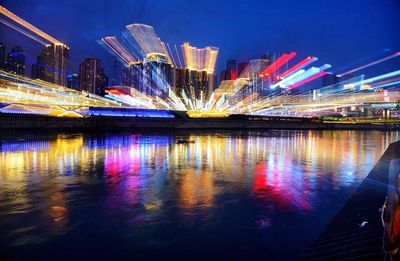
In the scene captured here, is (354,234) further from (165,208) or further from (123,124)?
(123,124)

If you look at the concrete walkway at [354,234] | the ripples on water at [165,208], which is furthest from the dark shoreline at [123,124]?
the concrete walkway at [354,234]

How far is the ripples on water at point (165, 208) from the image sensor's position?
461 cm

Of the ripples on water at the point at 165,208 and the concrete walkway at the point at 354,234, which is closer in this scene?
the concrete walkway at the point at 354,234

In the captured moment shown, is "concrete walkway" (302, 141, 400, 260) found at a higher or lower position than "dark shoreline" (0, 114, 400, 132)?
lower

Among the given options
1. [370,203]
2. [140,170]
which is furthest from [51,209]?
[370,203]

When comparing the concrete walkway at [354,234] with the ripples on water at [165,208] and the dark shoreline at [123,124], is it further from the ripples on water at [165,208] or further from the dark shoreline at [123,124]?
the dark shoreline at [123,124]

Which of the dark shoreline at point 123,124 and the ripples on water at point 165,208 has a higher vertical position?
the dark shoreline at point 123,124

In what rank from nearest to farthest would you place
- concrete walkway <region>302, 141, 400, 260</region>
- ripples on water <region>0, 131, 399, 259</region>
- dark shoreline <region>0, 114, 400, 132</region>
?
concrete walkway <region>302, 141, 400, 260</region> → ripples on water <region>0, 131, 399, 259</region> → dark shoreline <region>0, 114, 400, 132</region>

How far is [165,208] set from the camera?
255 inches

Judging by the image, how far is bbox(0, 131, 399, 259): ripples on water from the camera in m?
4.61

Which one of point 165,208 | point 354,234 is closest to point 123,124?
point 165,208

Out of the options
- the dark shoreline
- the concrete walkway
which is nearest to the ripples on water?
the concrete walkway

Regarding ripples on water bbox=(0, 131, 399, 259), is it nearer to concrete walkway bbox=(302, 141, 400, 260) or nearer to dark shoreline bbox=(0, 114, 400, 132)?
concrete walkway bbox=(302, 141, 400, 260)

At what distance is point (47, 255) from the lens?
4258 millimetres
